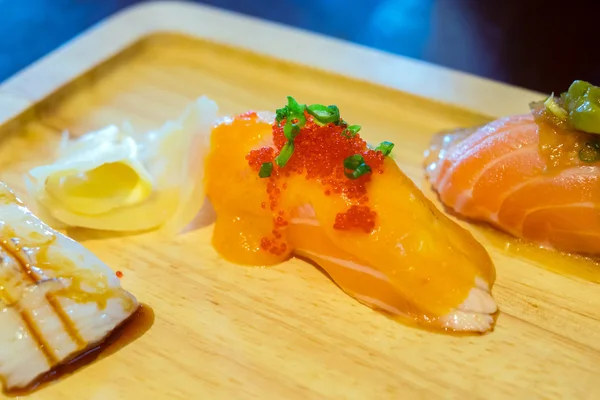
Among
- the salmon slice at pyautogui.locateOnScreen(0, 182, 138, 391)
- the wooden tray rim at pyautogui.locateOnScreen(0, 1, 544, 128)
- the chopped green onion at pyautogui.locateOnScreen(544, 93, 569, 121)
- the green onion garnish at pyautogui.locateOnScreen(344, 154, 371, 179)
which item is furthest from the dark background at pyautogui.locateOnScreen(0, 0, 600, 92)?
the salmon slice at pyautogui.locateOnScreen(0, 182, 138, 391)

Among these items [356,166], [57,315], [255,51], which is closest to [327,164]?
[356,166]

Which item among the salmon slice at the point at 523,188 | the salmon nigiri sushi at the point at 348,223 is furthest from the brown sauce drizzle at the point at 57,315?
the salmon slice at the point at 523,188

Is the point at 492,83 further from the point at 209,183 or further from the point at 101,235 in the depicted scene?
the point at 101,235

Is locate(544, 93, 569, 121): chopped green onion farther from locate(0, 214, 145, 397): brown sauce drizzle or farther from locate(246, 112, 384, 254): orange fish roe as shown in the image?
locate(0, 214, 145, 397): brown sauce drizzle

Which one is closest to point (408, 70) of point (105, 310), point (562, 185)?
point (562, 185)

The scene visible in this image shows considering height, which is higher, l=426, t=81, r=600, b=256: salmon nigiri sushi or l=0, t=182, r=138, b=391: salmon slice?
l=426, t=81, r=600, b=256: salmon nigiri sushi

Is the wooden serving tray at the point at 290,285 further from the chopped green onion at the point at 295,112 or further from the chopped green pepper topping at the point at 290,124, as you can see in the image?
the chopped green onion at the point at 295,112
